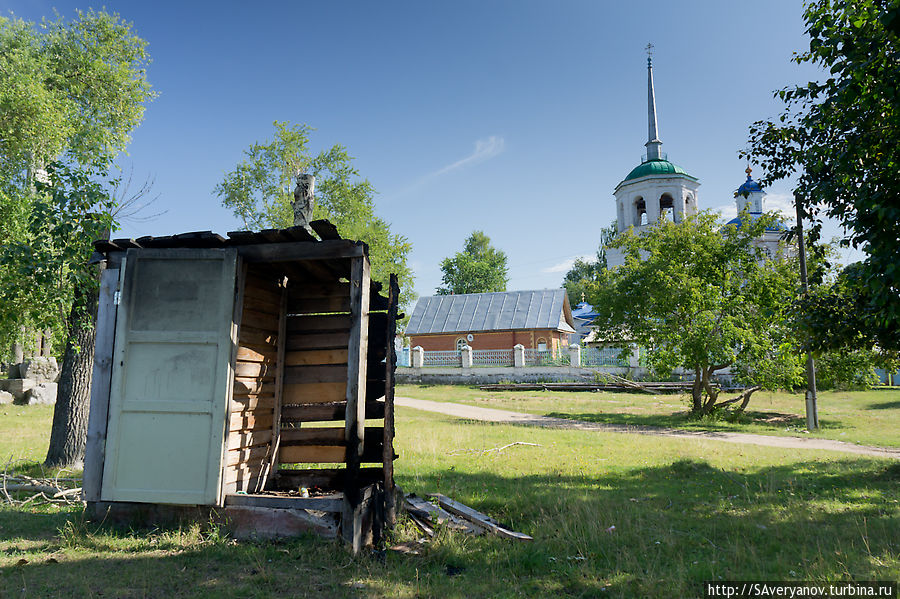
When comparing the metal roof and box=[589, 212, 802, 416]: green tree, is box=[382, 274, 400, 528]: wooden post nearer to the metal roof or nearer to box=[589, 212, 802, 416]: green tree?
box=[589, 212, 802, 416]: green tree

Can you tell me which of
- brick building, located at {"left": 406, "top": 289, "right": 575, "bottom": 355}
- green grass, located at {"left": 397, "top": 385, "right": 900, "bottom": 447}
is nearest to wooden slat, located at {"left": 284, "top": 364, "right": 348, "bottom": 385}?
green grass, located at {"left": 397, "top": 385, "right": 900, "bottom": 447}

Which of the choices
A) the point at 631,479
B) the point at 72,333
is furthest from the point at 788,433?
the point at 72,333

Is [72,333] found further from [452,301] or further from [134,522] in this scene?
[452,301]

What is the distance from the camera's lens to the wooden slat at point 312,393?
23.5 ft

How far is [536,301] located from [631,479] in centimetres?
3343

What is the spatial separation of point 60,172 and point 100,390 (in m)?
4.09

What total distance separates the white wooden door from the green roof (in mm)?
48693

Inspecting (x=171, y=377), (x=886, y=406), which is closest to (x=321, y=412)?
(x=171, y=377)

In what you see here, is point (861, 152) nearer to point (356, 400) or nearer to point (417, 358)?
point (356, 400)

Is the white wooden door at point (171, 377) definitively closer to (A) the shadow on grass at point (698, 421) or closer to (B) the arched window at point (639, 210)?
(A) the shadow on grass at point (698, 421)

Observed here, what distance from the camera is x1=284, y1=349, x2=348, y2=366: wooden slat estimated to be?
723 cm

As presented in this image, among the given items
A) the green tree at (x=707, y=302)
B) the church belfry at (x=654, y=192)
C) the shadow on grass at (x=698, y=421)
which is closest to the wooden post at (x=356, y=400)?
the shadow on grass at (x=698, y=421)

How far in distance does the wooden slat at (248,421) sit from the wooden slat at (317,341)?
0.96 metres

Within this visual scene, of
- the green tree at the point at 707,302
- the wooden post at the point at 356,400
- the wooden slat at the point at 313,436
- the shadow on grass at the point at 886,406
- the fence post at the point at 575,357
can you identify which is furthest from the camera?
the fence post at the point at 575,357
